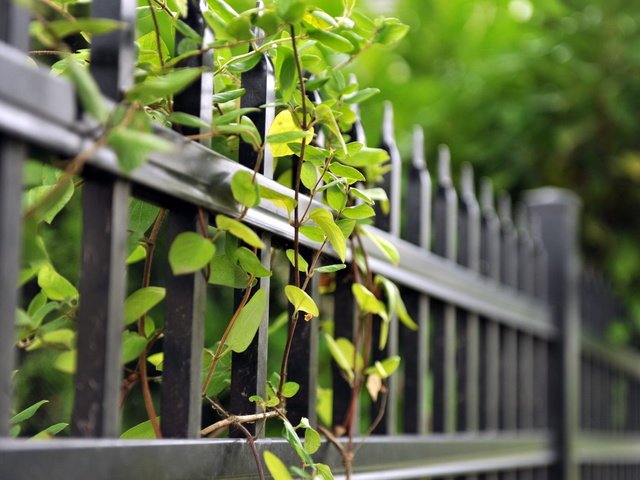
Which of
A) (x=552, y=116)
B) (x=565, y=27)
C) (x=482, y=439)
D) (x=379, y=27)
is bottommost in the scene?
(x=482, y=439)

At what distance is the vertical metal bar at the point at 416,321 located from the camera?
200cm

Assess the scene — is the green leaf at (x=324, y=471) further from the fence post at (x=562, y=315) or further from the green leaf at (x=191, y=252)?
the fence post at (x=562, y=315)

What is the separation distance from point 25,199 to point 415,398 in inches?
41.5

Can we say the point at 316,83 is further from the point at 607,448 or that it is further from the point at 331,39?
the point at 607,448

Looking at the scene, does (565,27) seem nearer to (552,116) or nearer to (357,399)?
(552,116)

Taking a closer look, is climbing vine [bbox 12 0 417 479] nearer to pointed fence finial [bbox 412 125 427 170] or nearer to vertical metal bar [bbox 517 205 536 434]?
pointed fence finial [bbox 412 125 427 170]

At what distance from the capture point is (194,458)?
3.58 feet

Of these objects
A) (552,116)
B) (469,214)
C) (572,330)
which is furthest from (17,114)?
(552,116)

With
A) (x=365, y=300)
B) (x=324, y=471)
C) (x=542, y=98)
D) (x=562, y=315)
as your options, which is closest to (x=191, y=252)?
(x=324, y=471)

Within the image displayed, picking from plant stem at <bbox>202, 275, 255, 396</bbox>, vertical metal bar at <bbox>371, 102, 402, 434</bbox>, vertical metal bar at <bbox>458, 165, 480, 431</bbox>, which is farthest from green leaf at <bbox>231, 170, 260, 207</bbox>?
vertical metal bar at <bbox>458, 165, 480, 431</bbox>

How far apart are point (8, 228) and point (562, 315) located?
260 cm

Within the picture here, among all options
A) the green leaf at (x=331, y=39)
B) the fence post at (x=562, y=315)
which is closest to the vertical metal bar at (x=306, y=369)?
the green leaf at (x=331, y=39)

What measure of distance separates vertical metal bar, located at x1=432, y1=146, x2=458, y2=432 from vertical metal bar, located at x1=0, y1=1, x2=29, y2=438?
1417 millimetres

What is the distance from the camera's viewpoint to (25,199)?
125cm
